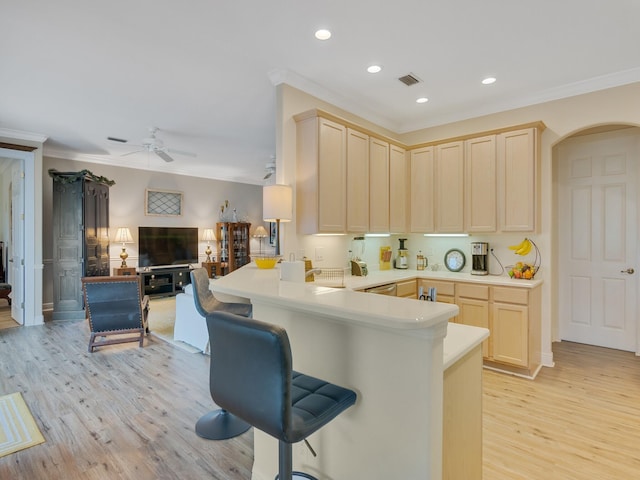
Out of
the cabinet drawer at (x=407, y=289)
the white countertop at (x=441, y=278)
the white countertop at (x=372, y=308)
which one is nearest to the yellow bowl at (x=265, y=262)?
the white countertop at (x=441, y=278)

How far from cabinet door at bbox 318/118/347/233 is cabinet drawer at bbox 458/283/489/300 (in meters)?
1.45

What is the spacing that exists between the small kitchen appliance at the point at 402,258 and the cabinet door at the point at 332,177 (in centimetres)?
150

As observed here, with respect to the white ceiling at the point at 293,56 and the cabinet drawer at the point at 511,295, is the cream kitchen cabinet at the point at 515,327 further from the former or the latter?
the white ceiling at the point at 293,56

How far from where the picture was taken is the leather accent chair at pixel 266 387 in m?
1.17

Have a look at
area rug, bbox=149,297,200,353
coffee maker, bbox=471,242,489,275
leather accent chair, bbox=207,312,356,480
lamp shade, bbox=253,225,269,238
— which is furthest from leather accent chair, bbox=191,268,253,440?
lamp shade, bbox=253,225,269,238

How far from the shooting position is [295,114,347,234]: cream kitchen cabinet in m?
3.28

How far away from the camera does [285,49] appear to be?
2.86 m

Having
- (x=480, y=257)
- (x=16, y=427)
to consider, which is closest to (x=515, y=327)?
(x=480, y=257)

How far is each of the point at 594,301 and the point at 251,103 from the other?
4.82m

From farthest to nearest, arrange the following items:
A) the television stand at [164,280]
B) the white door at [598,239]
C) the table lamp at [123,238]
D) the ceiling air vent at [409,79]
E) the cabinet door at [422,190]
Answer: the television stand at [164,280] < the table lamp at [123,238] < the cabinet door at [422,190] < the white door at [598,239] < the ceiling air vent at [409,79]

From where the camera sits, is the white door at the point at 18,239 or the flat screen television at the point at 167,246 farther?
the flat screen television at the point at 167,246

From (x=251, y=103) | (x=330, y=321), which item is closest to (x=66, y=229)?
(x=251, y=103)

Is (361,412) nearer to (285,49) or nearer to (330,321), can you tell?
(330,321)

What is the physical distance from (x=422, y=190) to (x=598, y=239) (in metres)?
2.22
